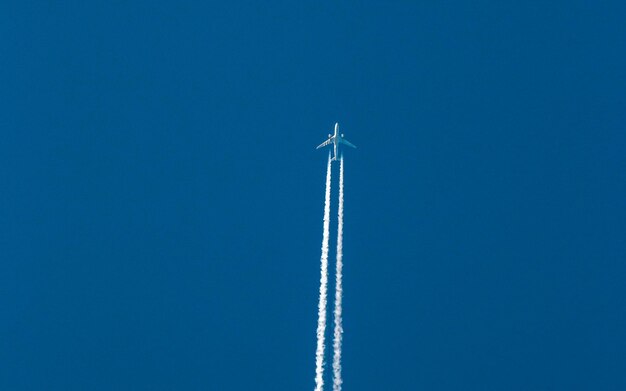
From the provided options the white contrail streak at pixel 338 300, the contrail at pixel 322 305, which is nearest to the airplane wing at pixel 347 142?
the white contrail streak at pixel 338 300

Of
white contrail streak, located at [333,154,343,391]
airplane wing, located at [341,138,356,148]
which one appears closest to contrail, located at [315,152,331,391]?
white contrail streak, located at [333,154,343,391]

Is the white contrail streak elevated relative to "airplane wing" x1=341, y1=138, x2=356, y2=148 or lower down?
lower down

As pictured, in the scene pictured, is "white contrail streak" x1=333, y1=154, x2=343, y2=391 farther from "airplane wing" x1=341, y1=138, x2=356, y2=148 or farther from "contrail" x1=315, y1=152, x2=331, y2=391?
"airplane wing" x1=341, y1=138, x2=356, y2=148

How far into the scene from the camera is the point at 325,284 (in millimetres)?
119500

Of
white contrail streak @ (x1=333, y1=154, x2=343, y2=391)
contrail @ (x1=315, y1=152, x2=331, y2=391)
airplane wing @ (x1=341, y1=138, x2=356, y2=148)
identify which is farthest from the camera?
airplane wing @ (x1=341, y1=138, x2=356, y2=148)

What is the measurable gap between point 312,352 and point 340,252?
11.2 m

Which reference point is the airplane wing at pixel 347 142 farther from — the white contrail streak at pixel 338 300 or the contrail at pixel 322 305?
the contrail at pixel 322 305

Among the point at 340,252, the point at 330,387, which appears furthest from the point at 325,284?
the point at 330,387

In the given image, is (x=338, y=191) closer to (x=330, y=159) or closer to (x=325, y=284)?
(x=330, y=159)

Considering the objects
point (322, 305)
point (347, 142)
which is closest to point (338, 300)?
point (322, 305)

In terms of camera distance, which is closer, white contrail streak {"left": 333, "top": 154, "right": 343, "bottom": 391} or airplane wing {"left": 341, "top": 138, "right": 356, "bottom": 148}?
white contrail streak {"left": 333, "top": 154, "right": 343, "bottom": 391}

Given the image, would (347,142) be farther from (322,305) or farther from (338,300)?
(322,305)

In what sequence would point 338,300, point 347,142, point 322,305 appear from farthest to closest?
point 347,142 < point 338,300 < point 322,305

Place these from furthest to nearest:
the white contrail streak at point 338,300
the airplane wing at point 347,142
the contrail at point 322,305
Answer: the airplane wing at point 347,142
the contrail at point 322,305
the white contrail streak at point 338,300
